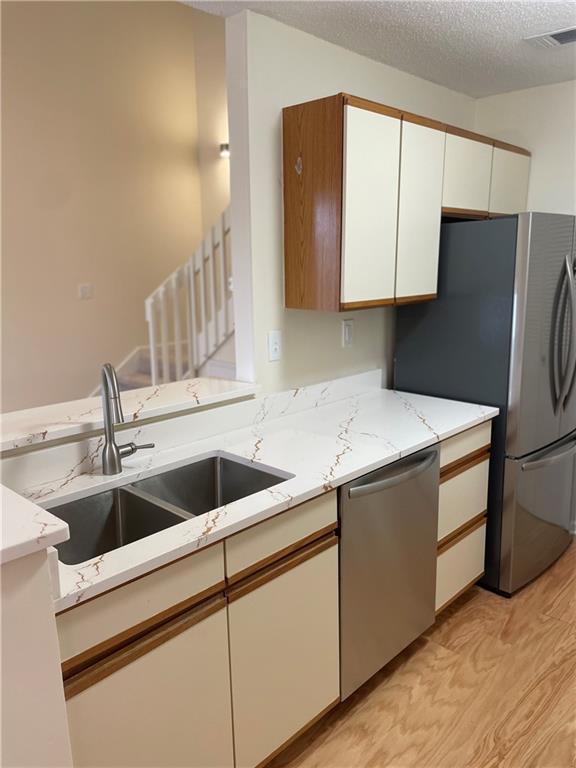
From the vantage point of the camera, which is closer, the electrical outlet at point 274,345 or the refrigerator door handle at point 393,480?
the refrigerator door handle at point 393,480

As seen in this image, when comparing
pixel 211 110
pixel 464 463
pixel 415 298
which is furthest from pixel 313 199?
pixel 211 110

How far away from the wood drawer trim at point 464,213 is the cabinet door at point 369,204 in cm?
41

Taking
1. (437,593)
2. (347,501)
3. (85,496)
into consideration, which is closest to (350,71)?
(347,501)

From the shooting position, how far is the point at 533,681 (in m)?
2.09

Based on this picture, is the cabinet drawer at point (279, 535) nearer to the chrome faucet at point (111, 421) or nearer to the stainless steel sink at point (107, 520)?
the stainless steel sink at point (107, 520)

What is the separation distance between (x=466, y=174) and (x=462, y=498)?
4.70 ft

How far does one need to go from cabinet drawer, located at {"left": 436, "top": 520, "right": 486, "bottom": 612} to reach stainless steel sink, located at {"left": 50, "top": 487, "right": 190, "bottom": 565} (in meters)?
1.22

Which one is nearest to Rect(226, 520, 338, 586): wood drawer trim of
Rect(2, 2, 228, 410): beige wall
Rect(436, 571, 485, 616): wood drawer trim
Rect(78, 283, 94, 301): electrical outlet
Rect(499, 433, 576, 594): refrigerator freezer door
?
Rect(436, 571, 485, 616): wood drawer trim

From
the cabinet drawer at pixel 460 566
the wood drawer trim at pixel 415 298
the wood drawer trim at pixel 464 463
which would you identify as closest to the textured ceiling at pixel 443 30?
the wood drawer trim at pixel 415 298

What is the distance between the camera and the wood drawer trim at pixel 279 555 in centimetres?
149

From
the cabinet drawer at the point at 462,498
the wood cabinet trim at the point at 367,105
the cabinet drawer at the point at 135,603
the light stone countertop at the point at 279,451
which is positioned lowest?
the cabinet drawer at the point at 462,498

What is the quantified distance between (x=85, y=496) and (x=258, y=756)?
0.89 meters

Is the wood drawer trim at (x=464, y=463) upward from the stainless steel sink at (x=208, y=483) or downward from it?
downward

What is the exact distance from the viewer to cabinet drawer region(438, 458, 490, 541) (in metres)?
2.27
